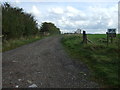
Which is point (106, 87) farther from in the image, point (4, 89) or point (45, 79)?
point (4, 89)

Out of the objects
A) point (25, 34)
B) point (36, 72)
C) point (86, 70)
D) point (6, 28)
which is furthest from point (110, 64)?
point (25, 34)

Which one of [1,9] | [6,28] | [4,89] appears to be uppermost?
[1,9]

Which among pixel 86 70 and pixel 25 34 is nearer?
pixel 86 70

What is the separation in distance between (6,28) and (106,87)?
19.9 metres

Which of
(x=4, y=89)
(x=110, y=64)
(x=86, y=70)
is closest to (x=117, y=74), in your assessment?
(x=86, y=70)

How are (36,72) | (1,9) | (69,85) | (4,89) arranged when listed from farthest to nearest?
(1,9) → (36,72) → (69,85) → (4,89)

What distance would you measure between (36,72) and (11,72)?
0.97m

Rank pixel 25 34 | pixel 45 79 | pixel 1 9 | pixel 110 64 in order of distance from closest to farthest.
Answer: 1. pixel 45 79
2. pixel 110 64
3. pixel 1 9
4. pixel 25 34

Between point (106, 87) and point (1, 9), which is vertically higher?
point (1, 9)

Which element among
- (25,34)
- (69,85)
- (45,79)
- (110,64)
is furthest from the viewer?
(25,34)

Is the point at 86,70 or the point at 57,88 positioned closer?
the point at 57,88

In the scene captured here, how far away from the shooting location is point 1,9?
76.0 ft

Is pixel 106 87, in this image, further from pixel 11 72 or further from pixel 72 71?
pixel 11 72

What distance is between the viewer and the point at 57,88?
5.71 m
